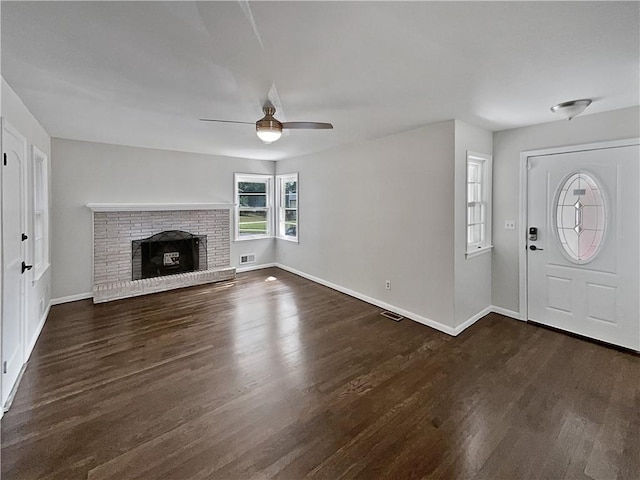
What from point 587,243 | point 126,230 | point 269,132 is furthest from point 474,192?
point 126,230

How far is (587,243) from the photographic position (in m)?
3.46

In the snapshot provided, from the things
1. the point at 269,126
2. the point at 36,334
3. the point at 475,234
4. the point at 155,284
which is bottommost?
the point at 36,334

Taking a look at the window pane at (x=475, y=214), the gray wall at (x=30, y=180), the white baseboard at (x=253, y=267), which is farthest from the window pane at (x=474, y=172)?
the gray wall at (x=30, y=180)

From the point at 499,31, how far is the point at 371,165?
9.22ft

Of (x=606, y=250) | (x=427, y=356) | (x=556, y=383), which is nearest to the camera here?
(x=556, y=383)

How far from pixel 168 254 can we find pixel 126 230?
0.80 metres

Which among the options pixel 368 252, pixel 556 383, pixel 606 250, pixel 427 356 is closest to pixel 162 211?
pixel 368 252

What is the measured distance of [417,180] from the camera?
3.87m

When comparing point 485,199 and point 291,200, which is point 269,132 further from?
point 291,200

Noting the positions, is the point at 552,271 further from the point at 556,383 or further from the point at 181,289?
the point at 181,289

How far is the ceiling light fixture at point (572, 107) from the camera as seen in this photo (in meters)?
2.83

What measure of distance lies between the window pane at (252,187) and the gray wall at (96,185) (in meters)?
0.67

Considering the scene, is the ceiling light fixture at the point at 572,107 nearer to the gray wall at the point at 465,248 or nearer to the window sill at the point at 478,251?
the gray wall at the point at 465,248

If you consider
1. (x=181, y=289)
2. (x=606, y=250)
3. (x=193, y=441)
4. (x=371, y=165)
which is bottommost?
Answer: (x=193, y=441)
